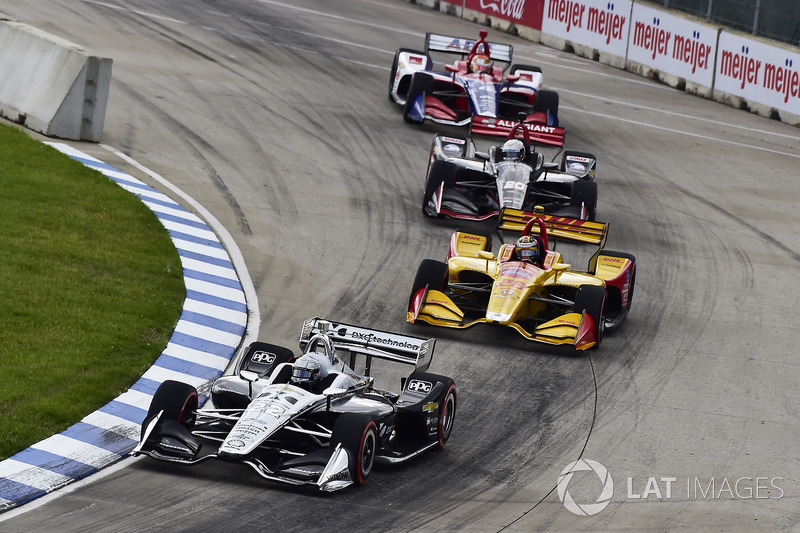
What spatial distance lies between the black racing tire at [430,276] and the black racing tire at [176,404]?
17.6ft

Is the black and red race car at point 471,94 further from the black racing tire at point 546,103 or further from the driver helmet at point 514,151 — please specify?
the driver helmet at point 514,151

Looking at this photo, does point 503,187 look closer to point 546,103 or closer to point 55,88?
point 546,103

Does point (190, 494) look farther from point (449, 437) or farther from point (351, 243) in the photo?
point (351, 243)

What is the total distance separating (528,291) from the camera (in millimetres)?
17312

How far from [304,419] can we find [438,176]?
1037cm

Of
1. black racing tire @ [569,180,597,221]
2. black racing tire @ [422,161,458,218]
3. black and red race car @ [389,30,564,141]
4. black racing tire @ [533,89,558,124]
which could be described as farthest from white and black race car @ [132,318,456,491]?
black racing tire @ [533,89,558,124]

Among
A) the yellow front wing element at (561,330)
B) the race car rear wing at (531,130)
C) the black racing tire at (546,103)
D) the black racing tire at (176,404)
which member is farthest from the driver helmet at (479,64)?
the black racing tire at (176,404)

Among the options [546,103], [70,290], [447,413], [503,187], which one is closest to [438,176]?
[503,187]

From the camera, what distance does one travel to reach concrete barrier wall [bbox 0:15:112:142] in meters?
24.5

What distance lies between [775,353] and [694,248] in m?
5.17

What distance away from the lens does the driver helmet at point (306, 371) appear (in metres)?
13.1

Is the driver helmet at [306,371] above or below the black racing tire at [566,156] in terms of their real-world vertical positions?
below

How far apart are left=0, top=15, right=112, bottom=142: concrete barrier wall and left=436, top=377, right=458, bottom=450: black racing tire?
1299cm

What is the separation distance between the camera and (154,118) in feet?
88.5
